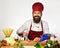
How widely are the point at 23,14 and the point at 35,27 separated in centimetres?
10

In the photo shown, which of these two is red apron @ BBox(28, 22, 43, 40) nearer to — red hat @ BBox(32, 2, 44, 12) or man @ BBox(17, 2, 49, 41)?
man @ BBox(17, 2, 49, 41)

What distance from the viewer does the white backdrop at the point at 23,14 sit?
1268mm

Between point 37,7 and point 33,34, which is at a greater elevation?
point 37,7

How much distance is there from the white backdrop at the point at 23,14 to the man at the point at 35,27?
22 millimetres

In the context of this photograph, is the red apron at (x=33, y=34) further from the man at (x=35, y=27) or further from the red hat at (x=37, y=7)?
the red hat at (x=37, y=7)

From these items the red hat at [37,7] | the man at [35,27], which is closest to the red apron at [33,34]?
the man at [35,27]

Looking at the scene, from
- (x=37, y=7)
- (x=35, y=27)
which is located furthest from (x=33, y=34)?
(x=37, y=7)

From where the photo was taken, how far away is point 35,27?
1.24 meters

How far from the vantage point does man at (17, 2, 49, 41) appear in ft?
4.05

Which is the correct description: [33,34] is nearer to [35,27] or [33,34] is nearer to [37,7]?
[35,27]

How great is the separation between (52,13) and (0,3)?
282 mm

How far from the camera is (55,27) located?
126 cm

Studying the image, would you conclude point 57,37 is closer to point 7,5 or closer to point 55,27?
point 55,27

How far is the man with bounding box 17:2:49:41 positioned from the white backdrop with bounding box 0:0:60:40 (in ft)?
0.07
